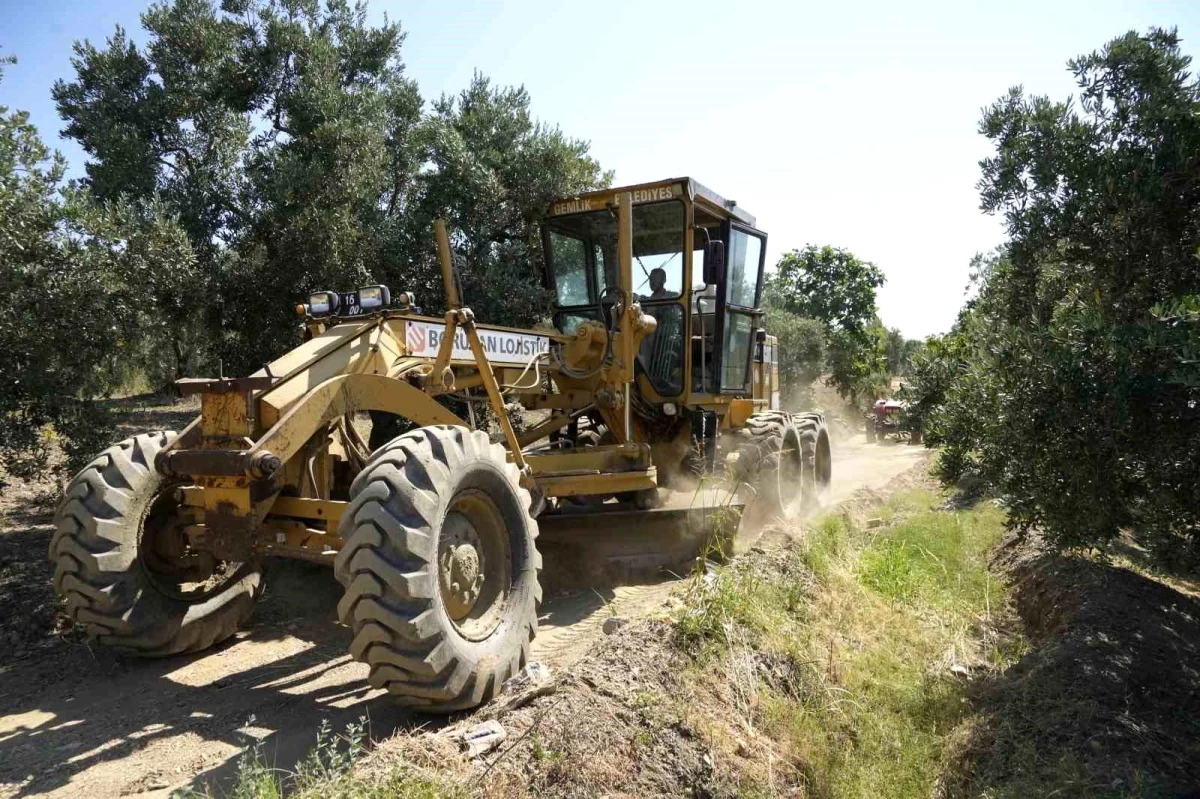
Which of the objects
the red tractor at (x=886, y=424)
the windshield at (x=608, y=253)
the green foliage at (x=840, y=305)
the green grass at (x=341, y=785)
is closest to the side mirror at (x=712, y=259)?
the windshield at (x=608, y=253)

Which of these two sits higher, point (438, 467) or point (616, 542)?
point (438, 467)

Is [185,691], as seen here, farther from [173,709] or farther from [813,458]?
[813,458]

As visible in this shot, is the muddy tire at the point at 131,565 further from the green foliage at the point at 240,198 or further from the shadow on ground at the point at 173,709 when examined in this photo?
the green foliage at the point at 240,198

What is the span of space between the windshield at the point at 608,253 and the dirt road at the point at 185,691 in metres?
2.91

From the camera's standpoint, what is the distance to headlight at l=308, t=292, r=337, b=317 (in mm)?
5430

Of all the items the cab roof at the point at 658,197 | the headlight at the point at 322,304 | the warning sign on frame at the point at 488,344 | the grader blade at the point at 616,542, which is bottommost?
the grader blade at the point at 616,542

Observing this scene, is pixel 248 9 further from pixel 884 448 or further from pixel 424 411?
pixel 884 448

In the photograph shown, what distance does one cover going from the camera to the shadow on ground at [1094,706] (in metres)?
3.81

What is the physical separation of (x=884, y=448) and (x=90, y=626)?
19.6 meters

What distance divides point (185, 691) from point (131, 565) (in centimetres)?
75

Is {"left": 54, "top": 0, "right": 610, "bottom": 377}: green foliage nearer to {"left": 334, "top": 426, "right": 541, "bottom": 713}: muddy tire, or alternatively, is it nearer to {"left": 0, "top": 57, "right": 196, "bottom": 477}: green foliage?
{"left": 0, "top": 57, "right": 196, "bottom": 477}: green foliage

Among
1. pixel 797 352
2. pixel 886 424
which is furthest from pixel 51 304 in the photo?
pixel 797 352

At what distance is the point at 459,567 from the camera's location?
4219 millimetres

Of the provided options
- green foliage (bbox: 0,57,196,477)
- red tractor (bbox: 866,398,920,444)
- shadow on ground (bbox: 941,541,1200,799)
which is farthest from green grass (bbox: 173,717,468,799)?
red tractor (bbox: 866,398,920,444)
